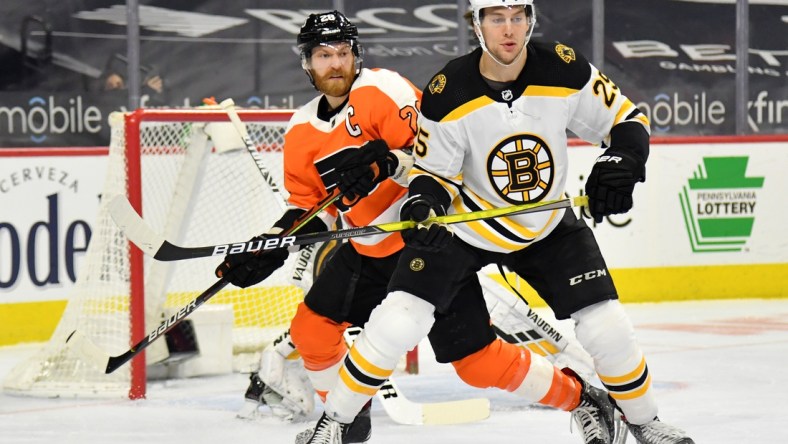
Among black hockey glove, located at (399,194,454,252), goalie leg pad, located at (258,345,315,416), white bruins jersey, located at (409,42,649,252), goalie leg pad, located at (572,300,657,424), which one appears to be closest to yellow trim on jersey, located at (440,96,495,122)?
white bruins jersey, located at (409,42,649,252)

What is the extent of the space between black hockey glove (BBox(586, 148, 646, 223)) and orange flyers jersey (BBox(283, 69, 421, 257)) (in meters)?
0.60

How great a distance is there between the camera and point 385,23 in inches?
305

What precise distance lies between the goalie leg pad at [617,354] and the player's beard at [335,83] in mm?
857

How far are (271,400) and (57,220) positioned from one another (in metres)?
1.84

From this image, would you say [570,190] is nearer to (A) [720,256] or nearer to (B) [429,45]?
(A) [720,256]

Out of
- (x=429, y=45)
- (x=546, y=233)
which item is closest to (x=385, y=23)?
(x=429, y=45)

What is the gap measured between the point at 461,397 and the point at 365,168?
4.89 ft

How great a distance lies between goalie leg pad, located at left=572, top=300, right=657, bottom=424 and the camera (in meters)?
3.08

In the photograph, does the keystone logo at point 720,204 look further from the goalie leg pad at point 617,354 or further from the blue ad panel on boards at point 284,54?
the goalie leg pad at point 617,354

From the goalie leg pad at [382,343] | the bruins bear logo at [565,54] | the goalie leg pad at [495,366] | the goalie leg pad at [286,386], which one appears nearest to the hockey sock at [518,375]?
the goalie leg pad at [495,366]

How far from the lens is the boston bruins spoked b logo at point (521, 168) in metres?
3.07

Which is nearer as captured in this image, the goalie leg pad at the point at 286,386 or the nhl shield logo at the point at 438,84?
the nhl shield logo at the point at 438,84

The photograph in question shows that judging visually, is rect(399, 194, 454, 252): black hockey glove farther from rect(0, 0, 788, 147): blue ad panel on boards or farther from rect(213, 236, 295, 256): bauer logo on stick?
rect(0, 0, 788, 147): blue ad panel on boards

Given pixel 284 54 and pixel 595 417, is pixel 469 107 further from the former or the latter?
pixel 284 54
